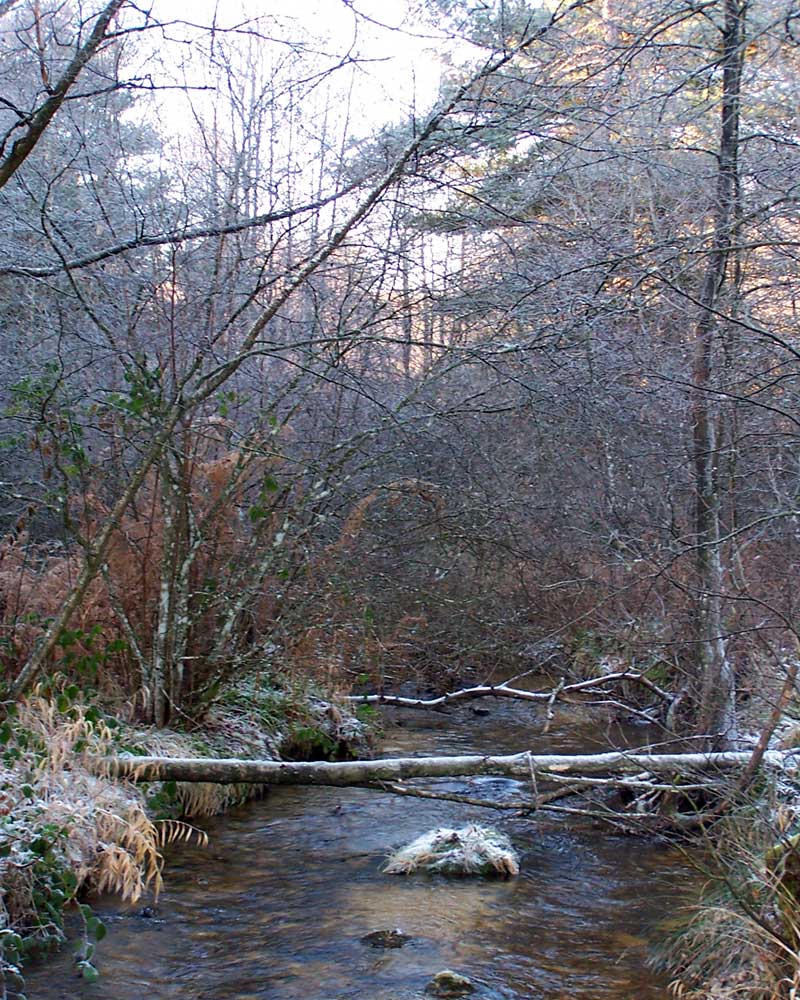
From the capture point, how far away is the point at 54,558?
29.6 feet

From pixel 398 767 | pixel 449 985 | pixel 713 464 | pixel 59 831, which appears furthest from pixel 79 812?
pixel 713 464

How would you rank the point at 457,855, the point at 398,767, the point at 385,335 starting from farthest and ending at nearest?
the point at 385,335, the point at 457,855, the point at 398,767

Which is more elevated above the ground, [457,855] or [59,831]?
[59,831]

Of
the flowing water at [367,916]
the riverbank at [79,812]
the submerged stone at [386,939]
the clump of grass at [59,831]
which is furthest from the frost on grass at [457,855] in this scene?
the clump of grass at [59,831]

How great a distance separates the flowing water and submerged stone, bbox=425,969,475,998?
0.07m

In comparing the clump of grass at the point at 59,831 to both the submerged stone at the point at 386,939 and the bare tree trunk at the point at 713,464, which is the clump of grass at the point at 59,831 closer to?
the submerged stone at the point at 386,939

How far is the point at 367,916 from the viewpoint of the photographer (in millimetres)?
6316

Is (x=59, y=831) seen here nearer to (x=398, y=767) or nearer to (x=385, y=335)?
(x=398, y=767)

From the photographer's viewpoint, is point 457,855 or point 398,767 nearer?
point 398,767

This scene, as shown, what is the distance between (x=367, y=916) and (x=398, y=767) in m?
0.93

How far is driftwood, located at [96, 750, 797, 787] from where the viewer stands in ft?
21.6

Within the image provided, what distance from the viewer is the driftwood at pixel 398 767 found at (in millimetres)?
6590

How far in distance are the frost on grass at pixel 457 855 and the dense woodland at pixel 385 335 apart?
1.74 m

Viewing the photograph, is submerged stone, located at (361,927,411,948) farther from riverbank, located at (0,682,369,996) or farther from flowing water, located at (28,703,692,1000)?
riverbank, located at (0,682,369,996)
